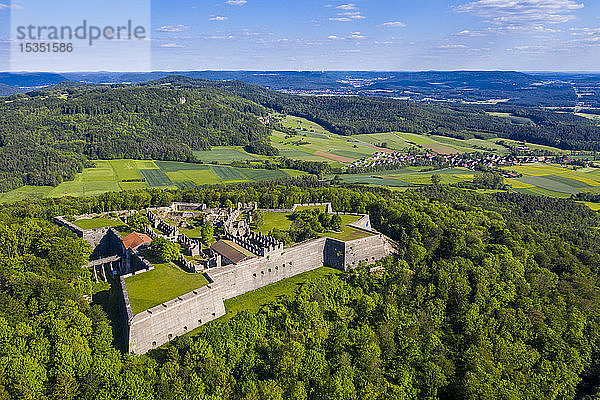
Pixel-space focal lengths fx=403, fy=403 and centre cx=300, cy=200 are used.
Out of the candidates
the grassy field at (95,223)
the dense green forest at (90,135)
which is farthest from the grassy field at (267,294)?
the dense green forest at (90,135)

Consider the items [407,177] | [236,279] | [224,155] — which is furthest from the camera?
[224,155]

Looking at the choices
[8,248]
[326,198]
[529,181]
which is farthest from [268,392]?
[529,181]

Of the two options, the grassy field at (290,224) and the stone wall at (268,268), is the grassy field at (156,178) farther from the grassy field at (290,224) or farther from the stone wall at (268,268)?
→ the stone wall at (268,268)

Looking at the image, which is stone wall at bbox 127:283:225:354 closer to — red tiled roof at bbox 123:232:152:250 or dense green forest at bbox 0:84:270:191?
red tiled roof at bbox 123:232:152:250

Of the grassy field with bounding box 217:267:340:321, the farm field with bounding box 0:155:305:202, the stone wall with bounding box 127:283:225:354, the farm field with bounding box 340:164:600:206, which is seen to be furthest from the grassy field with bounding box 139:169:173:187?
the stone wall with bounding box 127:283:225:354

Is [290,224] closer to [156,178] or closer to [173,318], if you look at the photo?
[173,318]

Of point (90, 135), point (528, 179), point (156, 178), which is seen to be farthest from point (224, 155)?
point (528, 179)

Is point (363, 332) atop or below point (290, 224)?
below
